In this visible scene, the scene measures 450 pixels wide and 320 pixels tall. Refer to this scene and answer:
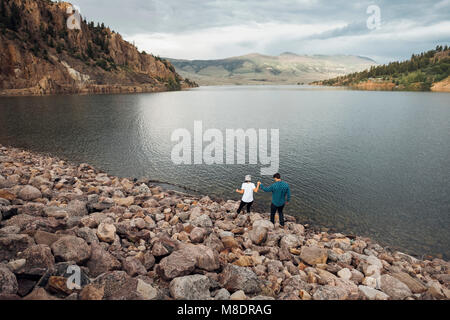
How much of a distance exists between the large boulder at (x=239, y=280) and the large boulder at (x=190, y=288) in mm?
656

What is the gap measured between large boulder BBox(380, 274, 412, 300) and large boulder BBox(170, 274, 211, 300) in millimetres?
5804

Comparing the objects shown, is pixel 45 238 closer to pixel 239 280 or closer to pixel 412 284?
pixel 239 280

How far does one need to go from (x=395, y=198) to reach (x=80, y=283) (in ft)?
64.9

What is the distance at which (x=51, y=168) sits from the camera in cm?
2141

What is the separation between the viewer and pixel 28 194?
12359 millimetres

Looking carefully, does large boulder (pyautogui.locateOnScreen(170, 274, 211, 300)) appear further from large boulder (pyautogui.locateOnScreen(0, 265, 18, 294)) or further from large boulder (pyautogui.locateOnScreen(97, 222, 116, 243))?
large boulder (pyautogui.locateOnScreen(0, 265, 18, 294))

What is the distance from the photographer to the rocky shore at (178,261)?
627 centimetres

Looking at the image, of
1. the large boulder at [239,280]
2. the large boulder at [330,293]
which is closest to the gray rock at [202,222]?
the large boulder at [239,280]

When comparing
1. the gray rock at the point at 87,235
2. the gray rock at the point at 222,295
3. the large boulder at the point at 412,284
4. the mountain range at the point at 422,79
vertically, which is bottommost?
the large boulder at the point at 412,284

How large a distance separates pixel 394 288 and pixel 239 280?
16.8 ft

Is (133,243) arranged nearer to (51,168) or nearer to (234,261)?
(234,261)

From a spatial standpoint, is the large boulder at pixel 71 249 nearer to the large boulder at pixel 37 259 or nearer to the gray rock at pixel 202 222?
the large boulder at pixel 37 259

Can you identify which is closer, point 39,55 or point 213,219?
point 213,219
